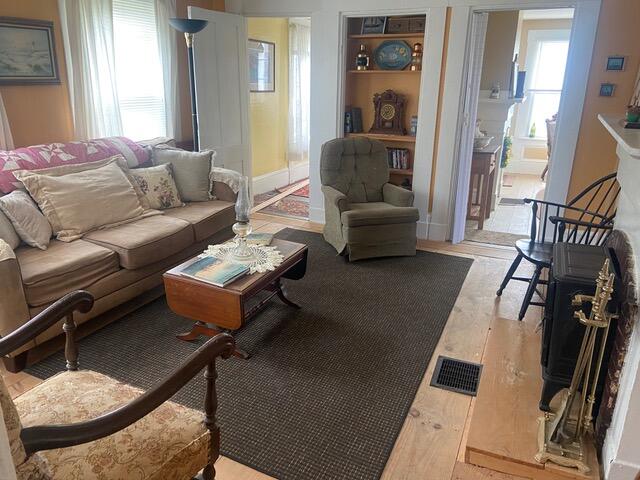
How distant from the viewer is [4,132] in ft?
10.4

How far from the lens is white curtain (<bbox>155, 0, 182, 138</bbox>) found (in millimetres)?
4215

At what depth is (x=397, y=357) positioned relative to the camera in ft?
8.77

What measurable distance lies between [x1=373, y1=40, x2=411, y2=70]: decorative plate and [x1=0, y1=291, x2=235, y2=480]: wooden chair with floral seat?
3930 millimetres

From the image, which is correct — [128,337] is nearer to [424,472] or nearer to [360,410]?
[360,410]

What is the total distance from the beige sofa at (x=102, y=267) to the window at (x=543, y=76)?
19.6 feet

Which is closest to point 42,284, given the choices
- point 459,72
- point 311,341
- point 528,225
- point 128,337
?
point 128,337

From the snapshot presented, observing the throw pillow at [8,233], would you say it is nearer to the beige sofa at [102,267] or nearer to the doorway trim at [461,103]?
the beige sofa at [102,267]

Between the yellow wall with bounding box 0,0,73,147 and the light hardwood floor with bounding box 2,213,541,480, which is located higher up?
the yellow wall with bounding box 0,0,73,147

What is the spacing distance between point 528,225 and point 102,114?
4273 millimetres

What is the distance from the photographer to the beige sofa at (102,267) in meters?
2.41

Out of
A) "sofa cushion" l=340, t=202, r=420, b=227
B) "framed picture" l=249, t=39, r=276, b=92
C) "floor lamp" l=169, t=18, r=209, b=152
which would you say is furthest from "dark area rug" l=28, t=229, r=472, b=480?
"framed picture" l=249, t=39, r=276, b=92

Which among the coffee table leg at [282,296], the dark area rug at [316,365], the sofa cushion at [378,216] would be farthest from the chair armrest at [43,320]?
the sofa cushion at [378,216]

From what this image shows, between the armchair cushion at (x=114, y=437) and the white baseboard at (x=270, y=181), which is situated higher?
the armchair cushion at (x=114, y=437)

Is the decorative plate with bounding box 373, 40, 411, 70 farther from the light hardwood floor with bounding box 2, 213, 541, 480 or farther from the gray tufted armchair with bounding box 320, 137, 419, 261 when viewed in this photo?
the light hardwood floor with bounding box 2, 213, 541, 480
